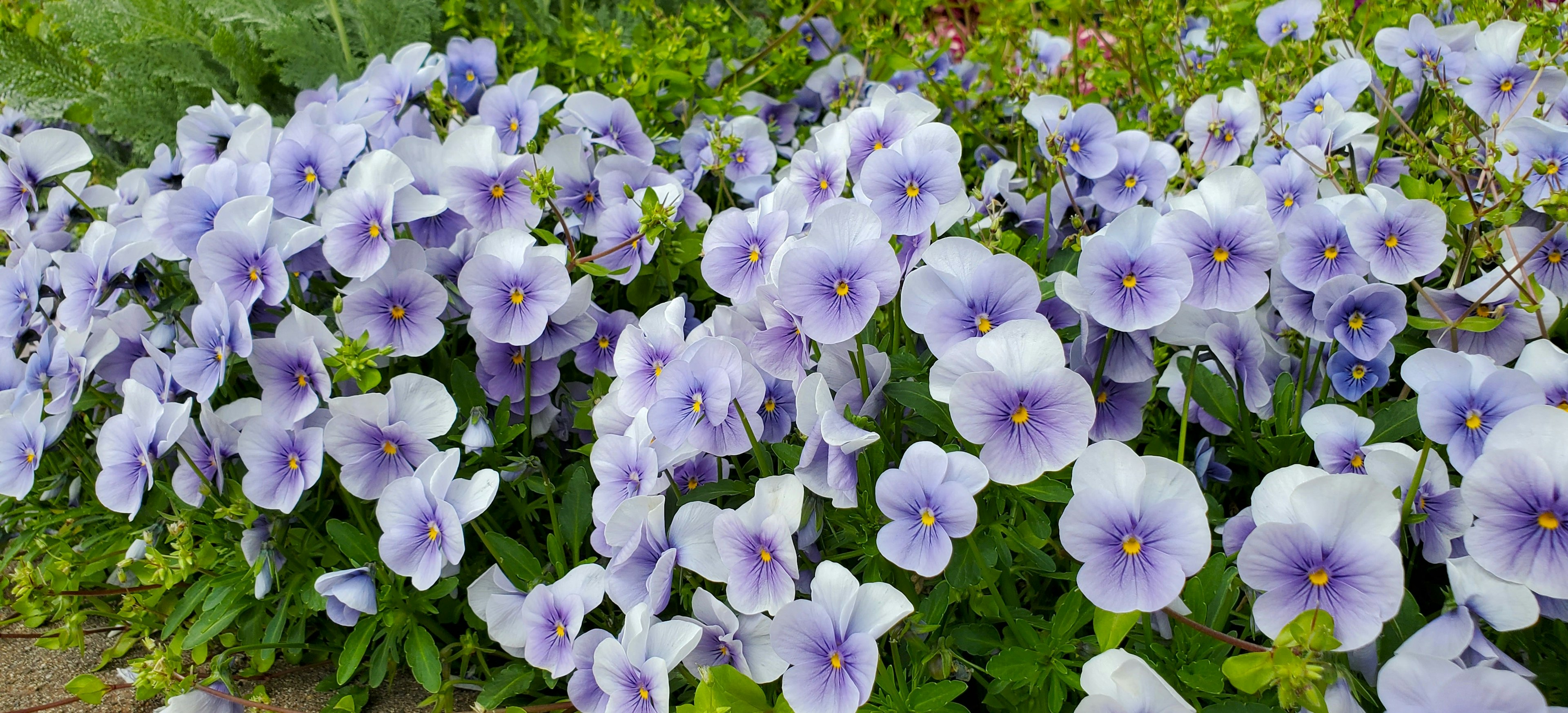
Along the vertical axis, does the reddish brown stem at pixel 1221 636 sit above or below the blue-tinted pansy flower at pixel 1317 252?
below

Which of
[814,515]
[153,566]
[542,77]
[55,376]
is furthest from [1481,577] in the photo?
[542,77]

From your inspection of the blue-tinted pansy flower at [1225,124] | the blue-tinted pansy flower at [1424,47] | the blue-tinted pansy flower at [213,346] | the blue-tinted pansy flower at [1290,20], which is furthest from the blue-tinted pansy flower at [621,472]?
the blue-tinted pansy flower at [1290,20]

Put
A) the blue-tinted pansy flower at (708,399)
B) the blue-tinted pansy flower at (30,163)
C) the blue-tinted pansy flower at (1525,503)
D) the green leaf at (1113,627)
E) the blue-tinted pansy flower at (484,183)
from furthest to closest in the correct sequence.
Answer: the blue-tinted pansy flower at (30,163)
the blue-tinted pansy flower at (484,183)
the blue-tinted pansy flower at (708,399)
the green leaf at (1113,627)
the blue-tinted pansy flower at (1525,503)

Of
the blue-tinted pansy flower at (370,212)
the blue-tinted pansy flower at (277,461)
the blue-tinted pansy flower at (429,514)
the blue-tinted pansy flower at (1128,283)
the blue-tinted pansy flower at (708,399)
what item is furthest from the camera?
the blue-tinted pansy flower at (370,212)

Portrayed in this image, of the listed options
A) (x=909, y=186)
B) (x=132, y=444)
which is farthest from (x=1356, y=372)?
(x=132, y=444)

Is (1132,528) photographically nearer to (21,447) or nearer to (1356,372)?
(1356,372)

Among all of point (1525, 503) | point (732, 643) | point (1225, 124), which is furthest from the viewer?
point (1225, 124)

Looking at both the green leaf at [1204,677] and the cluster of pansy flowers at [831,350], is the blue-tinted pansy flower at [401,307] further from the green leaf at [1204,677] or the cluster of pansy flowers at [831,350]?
the green leaf at [1204,677]
